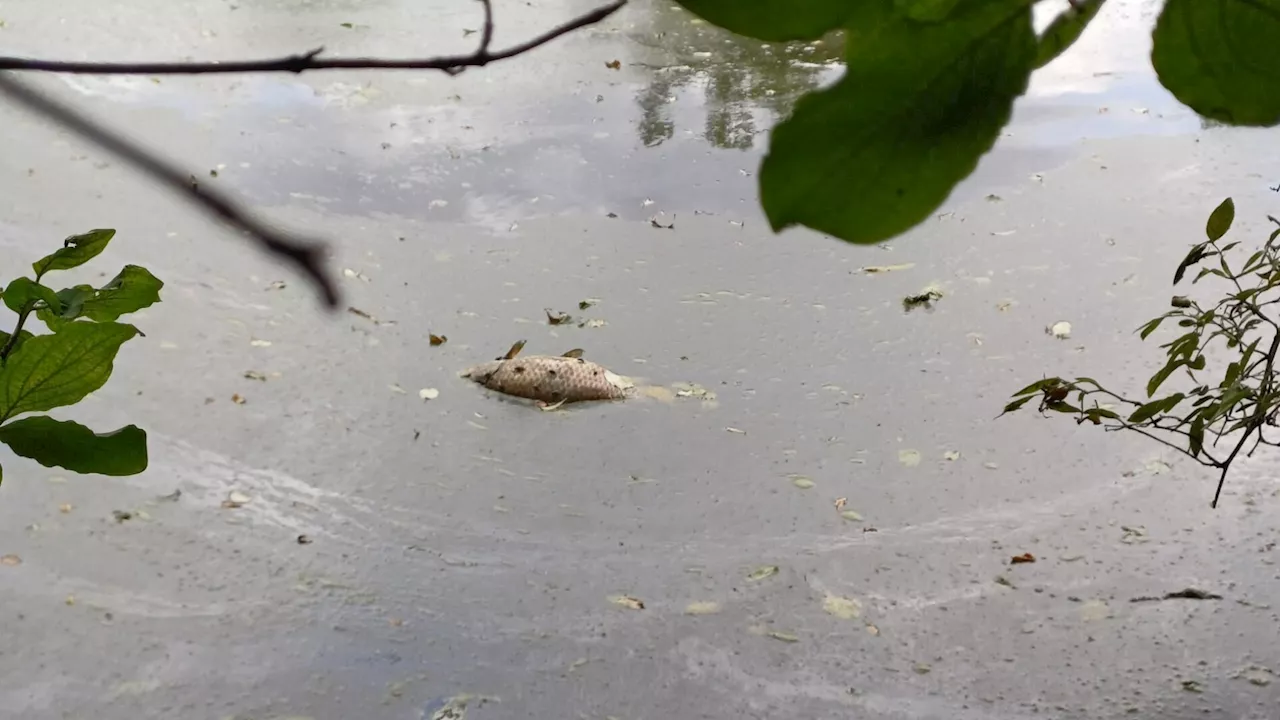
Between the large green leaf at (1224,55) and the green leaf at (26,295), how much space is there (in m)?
0.40

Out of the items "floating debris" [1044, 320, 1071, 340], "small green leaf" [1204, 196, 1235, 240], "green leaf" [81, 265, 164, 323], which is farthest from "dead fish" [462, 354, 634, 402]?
"green leaf" [81, 265, 164, 323]

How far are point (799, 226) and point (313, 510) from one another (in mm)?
1723

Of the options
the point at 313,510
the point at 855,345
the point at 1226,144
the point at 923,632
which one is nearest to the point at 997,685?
the point at 923,632

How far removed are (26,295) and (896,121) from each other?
1.23 ft

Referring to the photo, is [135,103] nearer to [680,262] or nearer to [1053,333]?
[680,262]

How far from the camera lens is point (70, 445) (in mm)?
347

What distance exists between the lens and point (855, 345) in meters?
2.11

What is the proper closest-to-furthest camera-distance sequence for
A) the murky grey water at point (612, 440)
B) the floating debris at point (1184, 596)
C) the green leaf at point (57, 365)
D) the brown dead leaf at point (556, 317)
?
1. the green leaf at point (57, 365)
2. the murky grey water at point (612, 440)
3. the floating debris at point (1184, 596)
4. the brown dead leaf at point (556, 317)

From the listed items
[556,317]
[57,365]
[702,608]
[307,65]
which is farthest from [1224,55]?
[556,317]

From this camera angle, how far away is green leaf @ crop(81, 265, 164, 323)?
43 cm

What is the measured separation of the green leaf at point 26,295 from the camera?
1.32ft

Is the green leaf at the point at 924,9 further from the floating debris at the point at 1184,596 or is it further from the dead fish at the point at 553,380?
the dead fish at the point at 553,380

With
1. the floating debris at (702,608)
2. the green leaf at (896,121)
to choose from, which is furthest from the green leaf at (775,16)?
the floating debris at (702,608)

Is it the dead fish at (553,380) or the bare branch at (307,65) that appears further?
the dead fish at (553,380)
